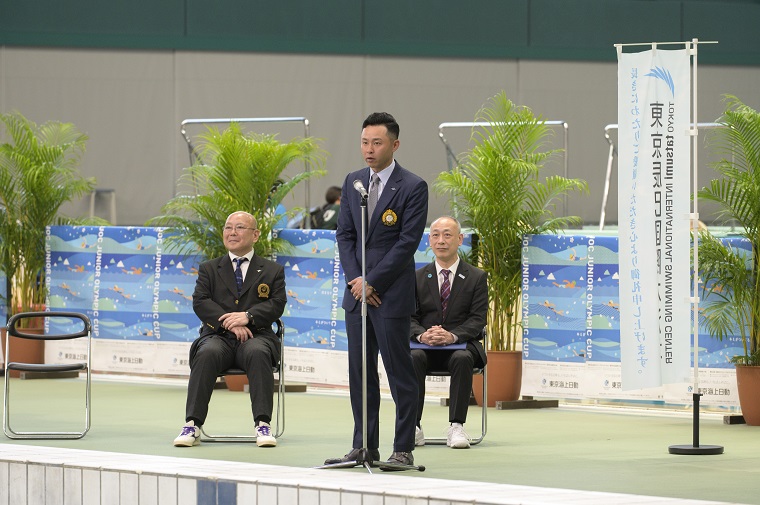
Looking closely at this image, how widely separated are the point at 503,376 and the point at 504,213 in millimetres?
1013

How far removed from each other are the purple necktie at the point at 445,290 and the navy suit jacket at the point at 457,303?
2cm

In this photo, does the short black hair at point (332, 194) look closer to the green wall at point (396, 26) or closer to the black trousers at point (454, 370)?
the green wall at point (396, 26)

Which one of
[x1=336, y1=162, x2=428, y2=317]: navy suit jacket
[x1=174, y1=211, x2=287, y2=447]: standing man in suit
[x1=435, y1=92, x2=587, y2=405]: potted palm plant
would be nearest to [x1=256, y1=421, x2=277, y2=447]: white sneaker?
[x1=174, y1=211, x2=287, y2=447]: standing man in suit

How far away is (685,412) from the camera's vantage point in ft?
26.3

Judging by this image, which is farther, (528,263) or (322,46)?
(322,46)

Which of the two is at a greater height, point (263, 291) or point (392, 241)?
point (392, 241)

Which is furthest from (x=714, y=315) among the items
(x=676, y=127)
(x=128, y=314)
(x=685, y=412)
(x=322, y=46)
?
(x=322, y=46)

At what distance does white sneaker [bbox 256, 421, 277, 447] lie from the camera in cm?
630

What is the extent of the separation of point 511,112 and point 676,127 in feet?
7.67

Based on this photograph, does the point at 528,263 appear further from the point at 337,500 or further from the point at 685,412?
→ the point at 337,500

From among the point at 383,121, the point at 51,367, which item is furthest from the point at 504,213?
the point at 51,367

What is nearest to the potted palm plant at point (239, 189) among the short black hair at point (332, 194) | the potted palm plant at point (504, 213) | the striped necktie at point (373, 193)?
the potted palm plant at point (504, 213)

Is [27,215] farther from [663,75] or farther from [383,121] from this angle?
[663,75]

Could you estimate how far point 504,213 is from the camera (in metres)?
8.24
